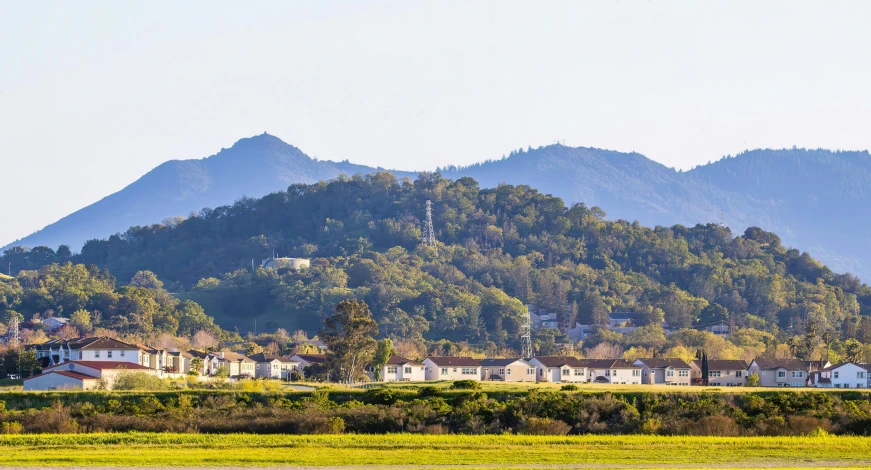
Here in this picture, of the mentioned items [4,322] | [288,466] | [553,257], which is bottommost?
[288,466]

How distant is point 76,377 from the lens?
62.4 meters

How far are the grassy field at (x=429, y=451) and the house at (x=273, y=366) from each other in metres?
54.6

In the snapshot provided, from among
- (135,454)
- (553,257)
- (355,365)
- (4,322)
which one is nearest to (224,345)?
(4,322)

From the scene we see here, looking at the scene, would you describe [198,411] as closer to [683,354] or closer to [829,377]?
[829,377]

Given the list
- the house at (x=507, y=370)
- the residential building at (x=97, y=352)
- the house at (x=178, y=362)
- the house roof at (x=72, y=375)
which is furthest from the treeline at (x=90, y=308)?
the house roof at (x=72, y=375)

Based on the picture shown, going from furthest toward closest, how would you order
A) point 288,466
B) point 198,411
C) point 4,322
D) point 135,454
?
point 4,322 < point 198,411 < point 135,454 < point 288,466

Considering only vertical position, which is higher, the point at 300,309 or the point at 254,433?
the point at 300,309

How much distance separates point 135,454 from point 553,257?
150048mm

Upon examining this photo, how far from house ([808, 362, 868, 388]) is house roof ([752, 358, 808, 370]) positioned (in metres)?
3.57

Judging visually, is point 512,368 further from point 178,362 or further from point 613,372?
point 178,362

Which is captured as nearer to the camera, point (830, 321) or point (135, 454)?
point (135, 454)

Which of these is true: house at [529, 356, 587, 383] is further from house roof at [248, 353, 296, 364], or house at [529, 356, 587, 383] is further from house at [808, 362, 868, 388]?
house roof at [248, 353, 296, 364]

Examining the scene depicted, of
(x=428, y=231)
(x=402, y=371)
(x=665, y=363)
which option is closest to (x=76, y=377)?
(x=402, y=371)

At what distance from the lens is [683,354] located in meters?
113
